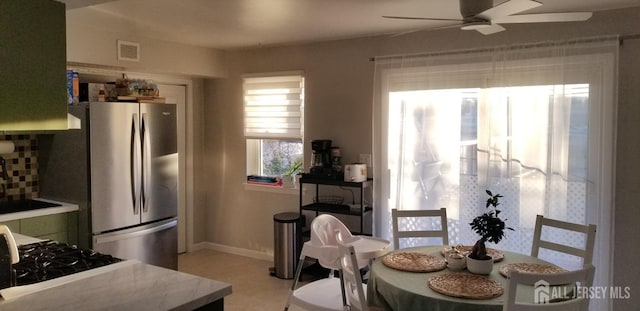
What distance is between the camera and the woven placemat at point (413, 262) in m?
2.62

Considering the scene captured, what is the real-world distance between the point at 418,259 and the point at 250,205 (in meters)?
2.81

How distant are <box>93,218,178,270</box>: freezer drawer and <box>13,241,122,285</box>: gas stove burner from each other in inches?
52.0

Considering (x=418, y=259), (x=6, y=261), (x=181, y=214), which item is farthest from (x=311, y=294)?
(x=181, y=214)

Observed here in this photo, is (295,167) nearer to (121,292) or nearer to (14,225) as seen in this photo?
(14,225)

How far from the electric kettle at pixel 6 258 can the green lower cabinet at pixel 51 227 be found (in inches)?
65.1

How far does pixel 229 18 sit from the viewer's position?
3.65 meters

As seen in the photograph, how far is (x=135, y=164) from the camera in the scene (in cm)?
397

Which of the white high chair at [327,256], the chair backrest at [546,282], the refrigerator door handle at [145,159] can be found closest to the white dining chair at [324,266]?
the white high chair at [327,256]

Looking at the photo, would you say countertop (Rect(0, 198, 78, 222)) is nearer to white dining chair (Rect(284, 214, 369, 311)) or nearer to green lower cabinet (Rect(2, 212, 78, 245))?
green lower cabinet (Rect(2, 212, 78, 245))

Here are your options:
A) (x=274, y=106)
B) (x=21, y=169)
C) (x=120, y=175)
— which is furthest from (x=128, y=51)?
(x=274, y=106)

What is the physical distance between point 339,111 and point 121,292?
10.1 ft

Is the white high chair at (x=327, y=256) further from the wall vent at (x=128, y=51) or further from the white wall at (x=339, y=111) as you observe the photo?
the wall vent at (x=128, y=51)

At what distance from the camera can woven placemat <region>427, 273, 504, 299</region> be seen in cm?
222

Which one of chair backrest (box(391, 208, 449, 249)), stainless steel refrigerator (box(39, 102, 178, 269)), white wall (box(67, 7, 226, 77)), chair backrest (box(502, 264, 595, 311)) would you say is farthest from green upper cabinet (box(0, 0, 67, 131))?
chair backrest (box(502, 264, 595, 311))
